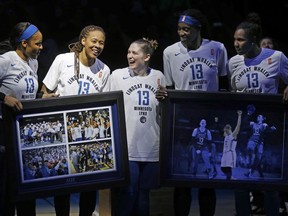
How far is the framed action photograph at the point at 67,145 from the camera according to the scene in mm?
7645

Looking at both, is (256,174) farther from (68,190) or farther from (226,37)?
(226,37)

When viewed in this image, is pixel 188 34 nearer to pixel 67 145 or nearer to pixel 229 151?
pixel 229 151

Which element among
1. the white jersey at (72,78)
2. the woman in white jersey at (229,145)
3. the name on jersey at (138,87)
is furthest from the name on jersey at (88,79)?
the woman in white jersey at (229,145)

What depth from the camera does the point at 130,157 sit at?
8.03 metres

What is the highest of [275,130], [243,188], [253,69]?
[253,69]

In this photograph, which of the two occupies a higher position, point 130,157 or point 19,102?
point 19,102

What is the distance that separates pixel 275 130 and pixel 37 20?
5.67 meters

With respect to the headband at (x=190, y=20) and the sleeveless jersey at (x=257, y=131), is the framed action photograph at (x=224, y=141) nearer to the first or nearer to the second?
the sleeveless jersey at (x=257, y=131)

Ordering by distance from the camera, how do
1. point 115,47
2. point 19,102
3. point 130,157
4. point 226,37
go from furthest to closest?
1. point 226,37
2. point 115,47
3. point 130,157
4. point 19,102

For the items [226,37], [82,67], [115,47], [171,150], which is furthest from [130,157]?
[226,37]

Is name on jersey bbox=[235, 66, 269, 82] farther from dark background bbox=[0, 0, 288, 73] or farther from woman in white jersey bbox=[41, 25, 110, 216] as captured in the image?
dark background bbox=[0, 0, 288, 73]

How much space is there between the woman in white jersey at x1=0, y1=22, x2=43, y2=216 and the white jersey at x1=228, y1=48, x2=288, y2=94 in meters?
1.82

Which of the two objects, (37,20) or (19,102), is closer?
(19,102)

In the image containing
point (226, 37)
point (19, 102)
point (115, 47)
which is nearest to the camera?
point (19, 102)
